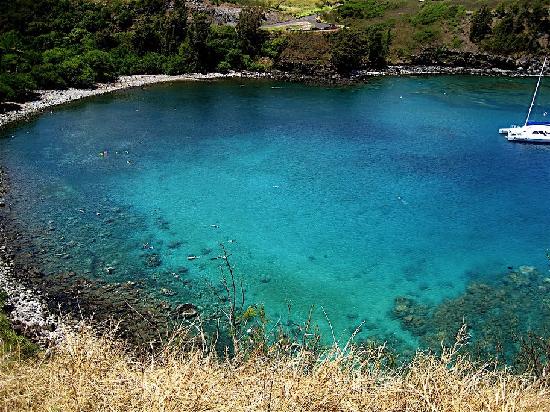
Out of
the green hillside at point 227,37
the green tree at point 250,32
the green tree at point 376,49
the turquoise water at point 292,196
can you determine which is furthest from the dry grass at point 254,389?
the green tree at point 376,49

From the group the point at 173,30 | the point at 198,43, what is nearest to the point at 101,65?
the point at 173,30

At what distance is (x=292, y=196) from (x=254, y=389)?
3220 centimetres

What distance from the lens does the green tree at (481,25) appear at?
8281cm

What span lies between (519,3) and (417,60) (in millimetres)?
20979

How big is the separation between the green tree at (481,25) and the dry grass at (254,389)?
287ft

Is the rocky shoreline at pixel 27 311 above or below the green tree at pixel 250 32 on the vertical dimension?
below

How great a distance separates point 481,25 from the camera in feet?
272

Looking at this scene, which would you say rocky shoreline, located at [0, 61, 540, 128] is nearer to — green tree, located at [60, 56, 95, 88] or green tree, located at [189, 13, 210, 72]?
green tree, located at [60, 56, 95, 88]

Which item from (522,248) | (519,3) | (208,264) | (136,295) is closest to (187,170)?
(208,264)

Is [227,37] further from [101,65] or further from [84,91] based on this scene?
[84,91]

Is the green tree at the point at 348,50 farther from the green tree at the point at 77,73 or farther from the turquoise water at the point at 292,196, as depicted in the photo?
the green tree at the point at 77,73

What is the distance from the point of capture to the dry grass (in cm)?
691

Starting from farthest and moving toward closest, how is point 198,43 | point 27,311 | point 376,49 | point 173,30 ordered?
point 376,49
point 173,30
point 198,43
point 27,311

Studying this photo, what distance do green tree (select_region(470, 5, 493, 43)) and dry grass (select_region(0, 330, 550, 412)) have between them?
287ft
